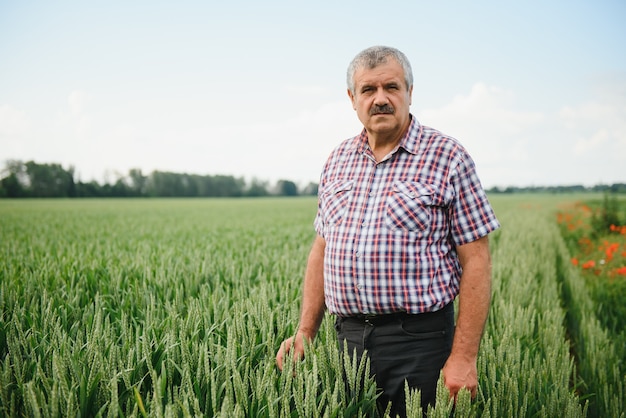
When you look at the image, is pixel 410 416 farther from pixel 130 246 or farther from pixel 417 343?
pixel 130 246

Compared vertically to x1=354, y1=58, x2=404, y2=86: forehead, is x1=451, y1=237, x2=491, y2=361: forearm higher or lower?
lower

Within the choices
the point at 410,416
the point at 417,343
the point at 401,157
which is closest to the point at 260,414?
the point at 410,416

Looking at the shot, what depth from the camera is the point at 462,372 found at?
1850mm

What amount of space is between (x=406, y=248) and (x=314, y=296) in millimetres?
667

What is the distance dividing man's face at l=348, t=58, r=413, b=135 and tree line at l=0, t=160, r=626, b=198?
75.8 metres

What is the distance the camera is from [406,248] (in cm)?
189

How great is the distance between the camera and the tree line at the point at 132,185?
220ft

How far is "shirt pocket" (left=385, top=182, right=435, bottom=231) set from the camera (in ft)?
6.16

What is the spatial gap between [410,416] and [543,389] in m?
1.42

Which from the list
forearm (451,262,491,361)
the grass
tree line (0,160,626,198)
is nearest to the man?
forearm (451,262,491,361)

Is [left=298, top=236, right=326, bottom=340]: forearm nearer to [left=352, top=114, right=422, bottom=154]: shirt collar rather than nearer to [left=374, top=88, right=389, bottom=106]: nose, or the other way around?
[left=352, top=114, right=422, bottom=154]: shirt collar

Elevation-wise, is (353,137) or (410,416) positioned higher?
(353,137)

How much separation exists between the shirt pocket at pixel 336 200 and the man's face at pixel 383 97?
0.31 metres

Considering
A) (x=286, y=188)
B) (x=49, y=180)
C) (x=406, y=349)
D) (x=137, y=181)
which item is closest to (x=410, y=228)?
(x=406, y=349)
